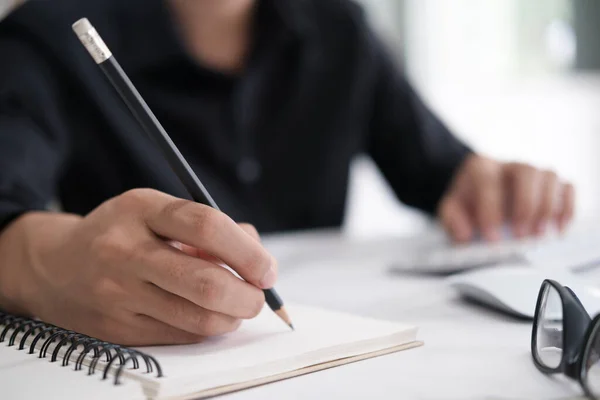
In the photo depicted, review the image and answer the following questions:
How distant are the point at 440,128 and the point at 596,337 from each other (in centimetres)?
91

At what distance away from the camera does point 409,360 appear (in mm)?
404

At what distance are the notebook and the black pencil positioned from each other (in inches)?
3.8

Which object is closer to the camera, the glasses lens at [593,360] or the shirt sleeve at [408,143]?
the glasses lens at [593,360]

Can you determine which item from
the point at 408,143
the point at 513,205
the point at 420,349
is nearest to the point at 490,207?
the point at 513,205

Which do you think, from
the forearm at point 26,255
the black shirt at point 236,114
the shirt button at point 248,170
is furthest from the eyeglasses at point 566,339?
the shirt button at point 248,170

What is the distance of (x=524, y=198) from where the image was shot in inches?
33.9

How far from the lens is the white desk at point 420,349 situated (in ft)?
1.14

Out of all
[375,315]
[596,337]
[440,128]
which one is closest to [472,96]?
[440,128]

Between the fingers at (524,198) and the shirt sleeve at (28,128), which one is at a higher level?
the shirt sleeve at (28,128)

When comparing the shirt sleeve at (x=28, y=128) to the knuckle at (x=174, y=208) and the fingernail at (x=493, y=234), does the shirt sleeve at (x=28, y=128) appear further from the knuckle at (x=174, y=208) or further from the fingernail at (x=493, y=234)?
the fingernail at (x=493, y=234)

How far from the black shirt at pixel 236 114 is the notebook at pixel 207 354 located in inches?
16.3

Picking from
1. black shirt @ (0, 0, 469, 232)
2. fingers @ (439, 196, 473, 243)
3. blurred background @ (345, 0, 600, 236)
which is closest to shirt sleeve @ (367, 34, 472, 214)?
black shirt @ (0, 0, 469, 232)

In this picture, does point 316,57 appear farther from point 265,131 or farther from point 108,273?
point 108,273

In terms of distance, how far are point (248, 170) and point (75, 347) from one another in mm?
709
